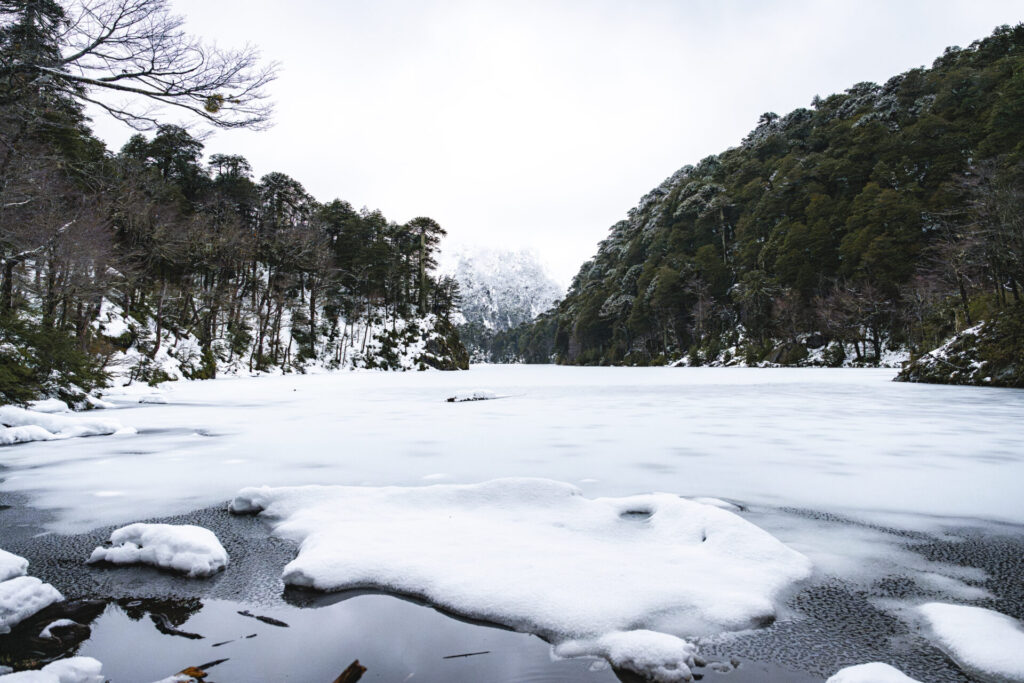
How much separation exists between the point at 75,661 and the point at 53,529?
1.86 m

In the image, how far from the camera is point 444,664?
4.40 ft

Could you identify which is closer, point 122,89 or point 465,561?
point 465,561

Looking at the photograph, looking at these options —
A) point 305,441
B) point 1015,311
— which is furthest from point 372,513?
point 1015,311

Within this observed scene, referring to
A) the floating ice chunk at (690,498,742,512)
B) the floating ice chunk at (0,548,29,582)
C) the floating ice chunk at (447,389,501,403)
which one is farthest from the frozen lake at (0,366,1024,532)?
the floating ice chunk at (447,389,501,403)

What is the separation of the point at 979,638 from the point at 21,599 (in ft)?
9.71

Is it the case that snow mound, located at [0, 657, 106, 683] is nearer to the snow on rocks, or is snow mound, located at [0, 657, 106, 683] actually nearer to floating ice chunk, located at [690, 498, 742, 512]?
the snow on rocks

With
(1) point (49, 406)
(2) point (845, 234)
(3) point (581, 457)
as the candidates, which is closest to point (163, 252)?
(1) point (49, 406)

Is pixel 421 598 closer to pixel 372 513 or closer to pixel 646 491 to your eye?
pixel 372 513

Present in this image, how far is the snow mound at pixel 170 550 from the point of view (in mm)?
2010

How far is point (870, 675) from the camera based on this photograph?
3.81 feet

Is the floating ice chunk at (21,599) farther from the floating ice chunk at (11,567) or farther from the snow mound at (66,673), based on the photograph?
the snow mound at (66,673)

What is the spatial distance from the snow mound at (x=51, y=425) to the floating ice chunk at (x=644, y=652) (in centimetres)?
711

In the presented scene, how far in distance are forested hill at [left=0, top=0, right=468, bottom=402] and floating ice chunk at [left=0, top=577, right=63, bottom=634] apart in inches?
222

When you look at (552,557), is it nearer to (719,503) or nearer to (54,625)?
(719,503)
